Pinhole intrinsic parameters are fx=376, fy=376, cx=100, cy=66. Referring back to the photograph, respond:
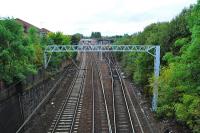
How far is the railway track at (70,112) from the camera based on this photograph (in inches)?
1155

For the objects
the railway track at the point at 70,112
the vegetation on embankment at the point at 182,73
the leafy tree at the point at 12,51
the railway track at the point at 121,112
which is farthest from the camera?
the railway track at the point at 121,112

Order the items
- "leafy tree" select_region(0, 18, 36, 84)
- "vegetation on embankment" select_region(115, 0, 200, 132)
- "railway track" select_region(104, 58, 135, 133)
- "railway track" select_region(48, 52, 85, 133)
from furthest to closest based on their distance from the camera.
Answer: "railway track" select_region(104, 58, 135, 133) < "railway track" select_region(48, 52, 85, 133) < "leafy tree" select_region(0, 18, 36, 84) < "vegetation on embankment" select_region(115, 0, 200, 132)

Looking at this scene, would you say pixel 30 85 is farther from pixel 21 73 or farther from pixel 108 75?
pixel 108 75

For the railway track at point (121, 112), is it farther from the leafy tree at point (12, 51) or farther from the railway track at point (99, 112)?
the leafy tree at point (12, 51)

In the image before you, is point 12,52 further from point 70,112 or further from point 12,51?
point 70,112

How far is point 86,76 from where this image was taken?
204 feet

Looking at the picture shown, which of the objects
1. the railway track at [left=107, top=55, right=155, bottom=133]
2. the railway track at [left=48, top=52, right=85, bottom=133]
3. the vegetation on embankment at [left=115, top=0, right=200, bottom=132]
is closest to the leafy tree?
the railway track at [left=48, top=52, right=85, bottom=133]

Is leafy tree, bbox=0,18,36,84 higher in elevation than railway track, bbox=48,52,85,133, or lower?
higher

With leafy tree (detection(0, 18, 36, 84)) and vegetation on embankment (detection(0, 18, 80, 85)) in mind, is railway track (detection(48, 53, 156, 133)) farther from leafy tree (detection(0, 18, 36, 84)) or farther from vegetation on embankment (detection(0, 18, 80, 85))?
leafy tree (detection(0, 18, 36, 84))

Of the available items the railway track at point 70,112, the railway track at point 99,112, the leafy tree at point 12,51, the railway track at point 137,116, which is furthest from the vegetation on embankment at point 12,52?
the railway track at point 137,116

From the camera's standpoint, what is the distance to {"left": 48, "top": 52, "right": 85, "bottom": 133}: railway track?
29.3 meters

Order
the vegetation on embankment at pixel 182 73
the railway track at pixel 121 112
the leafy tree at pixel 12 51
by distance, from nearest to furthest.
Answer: the vegetation on embankment at pixel 182 73 → the leafy tree at pixel 12 51 → the railway track at pixel 121 112

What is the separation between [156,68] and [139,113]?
14.9ft

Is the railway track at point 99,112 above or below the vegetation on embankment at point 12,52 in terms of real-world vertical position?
below
